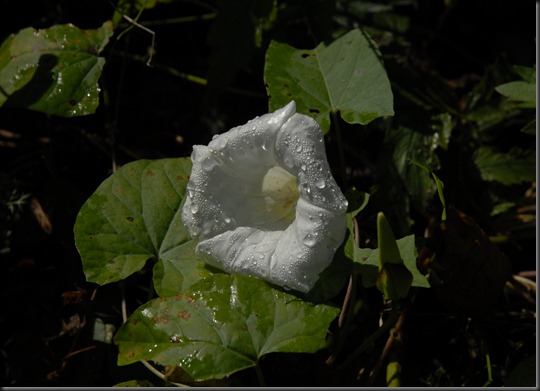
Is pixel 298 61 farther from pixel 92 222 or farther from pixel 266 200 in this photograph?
pixel 92 222

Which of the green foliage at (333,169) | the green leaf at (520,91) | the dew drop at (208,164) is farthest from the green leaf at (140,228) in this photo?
the green leaf at (520,91)

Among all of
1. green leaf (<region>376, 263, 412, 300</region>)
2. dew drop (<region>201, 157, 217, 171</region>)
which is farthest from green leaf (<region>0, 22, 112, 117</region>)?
green leaf (<region>376, 263, 412, 300</region>)

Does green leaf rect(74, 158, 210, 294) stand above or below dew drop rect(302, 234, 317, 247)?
below

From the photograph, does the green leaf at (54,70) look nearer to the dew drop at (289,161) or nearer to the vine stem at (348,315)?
the dew drop at (289,161)

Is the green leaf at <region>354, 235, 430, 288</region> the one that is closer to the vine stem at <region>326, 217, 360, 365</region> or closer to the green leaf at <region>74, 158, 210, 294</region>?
the vine stem at <region>326, 217, 360, 365</region>

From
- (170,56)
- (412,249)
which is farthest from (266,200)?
(170,56)

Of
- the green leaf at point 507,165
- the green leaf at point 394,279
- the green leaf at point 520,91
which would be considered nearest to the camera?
the green leaf at point 394,279
